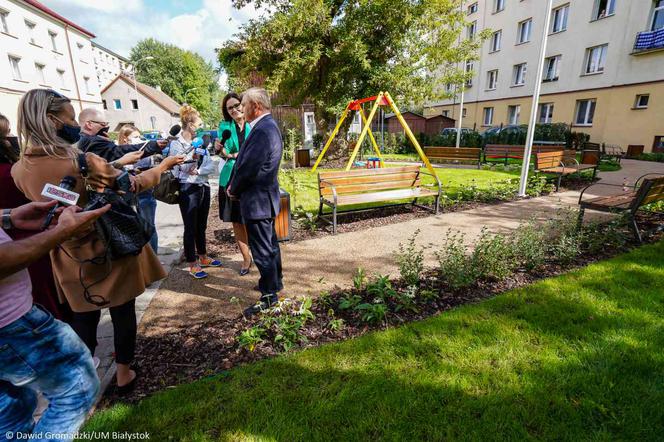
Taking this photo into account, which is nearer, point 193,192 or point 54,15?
point 193,192

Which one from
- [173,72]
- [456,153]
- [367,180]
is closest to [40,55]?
[456,153]

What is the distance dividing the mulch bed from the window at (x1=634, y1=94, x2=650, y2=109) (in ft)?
64.5

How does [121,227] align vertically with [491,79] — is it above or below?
below

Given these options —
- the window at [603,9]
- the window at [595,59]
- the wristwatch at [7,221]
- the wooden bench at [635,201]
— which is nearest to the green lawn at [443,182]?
the wooden bench at [635,201]

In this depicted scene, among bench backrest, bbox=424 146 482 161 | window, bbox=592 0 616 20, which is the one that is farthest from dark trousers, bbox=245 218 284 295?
window, bbox=592 0 616 20

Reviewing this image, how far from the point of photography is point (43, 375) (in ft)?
4.60

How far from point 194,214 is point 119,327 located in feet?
6.57

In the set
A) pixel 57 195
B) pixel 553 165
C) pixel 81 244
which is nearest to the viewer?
pixel 57 195

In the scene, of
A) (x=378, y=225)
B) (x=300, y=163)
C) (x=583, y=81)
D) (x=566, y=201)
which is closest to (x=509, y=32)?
(x=583, y=81)

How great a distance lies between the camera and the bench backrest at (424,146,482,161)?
539 inches

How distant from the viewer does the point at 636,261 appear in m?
4.05

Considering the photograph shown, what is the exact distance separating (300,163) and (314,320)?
1262cm

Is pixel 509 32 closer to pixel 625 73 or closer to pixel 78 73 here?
pixel 625 73

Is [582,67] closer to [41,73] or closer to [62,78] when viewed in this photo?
[41,73]
